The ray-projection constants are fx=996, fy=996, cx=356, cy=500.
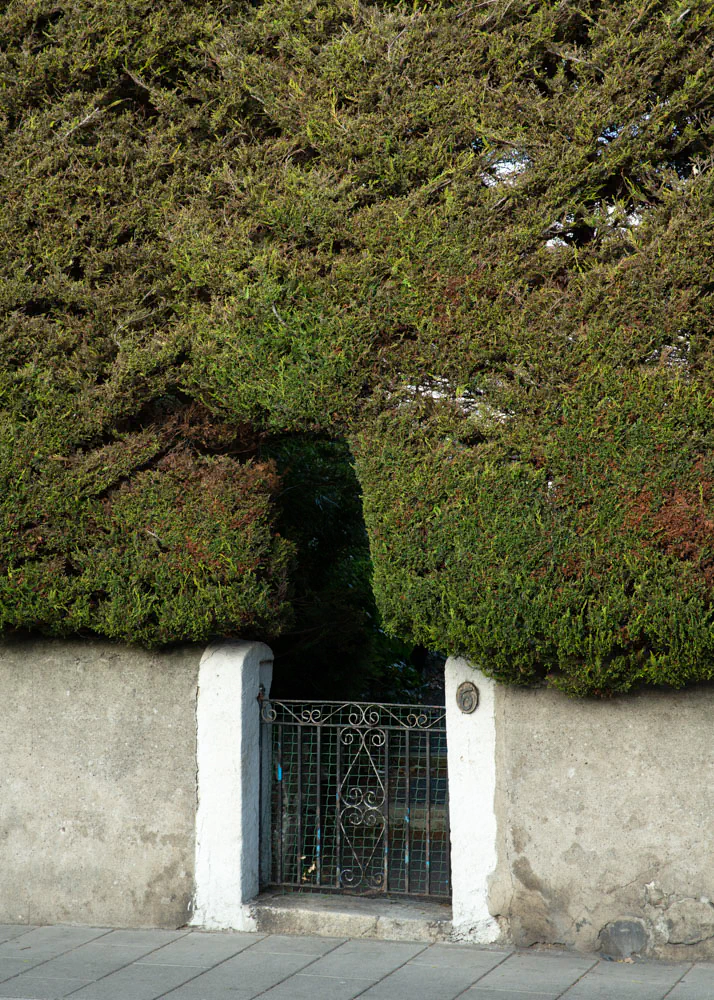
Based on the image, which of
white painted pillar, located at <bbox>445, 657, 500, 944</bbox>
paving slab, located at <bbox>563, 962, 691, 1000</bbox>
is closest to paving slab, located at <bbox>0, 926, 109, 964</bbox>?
white painted pillar, located at <bbox>445, 657, 500, 944</bbox>

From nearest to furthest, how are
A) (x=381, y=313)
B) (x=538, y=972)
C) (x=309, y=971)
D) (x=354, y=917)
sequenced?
(x=538, y=972)
(x=309, y=971)
(x=381, y=313)
(x=354, y=917)

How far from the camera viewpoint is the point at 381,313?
5.63 metres

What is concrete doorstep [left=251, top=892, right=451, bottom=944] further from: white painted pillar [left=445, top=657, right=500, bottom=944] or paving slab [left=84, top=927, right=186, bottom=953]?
Result: paving slab [left=84, top=927, right=186, bottom=953]

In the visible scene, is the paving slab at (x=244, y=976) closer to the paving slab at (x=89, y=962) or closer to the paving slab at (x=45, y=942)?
the paving slab at (x=89, y=962)

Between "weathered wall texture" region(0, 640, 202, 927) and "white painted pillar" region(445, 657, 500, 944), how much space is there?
1.61 metres

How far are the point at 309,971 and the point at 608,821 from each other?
5.93ft

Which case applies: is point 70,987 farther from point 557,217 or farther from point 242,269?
point 557,217

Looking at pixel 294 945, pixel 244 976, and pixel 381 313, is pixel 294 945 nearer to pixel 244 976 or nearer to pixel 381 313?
pixel 244 976

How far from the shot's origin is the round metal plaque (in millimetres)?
5707

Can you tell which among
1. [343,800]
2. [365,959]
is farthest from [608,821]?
[343,800]

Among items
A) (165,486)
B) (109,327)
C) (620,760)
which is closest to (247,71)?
(109,327)

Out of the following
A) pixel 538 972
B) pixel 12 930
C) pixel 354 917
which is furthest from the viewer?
pixel 12 930

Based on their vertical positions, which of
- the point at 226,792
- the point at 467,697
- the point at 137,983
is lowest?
the point at 137,983

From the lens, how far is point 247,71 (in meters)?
6.08
